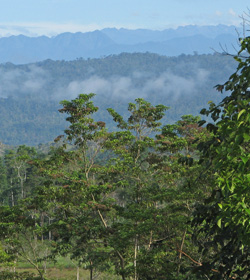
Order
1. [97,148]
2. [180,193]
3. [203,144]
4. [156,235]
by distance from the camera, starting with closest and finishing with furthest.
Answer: [203,144], [180,193], [156,235], [97,148]

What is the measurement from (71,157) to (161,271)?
704 centimetres

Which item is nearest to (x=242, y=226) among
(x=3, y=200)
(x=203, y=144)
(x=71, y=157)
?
(x=203, y=144)

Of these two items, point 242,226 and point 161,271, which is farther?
point 161,271

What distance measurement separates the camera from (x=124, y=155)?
1841 cm

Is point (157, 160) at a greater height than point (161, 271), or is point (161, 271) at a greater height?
point (157, 160)

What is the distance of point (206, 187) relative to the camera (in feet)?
47.0

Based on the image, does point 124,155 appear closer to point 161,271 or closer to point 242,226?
point 161,271

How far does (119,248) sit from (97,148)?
6.02 meters

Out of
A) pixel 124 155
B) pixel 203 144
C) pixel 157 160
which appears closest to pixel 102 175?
pixel 124 155

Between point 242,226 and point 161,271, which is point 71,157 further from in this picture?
point 242,226

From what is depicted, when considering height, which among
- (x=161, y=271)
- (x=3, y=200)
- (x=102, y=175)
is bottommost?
(x=3, y=200)

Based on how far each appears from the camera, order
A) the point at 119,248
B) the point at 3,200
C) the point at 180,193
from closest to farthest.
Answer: the point at 180,193 → the point at 119,248 → the point at 3,200

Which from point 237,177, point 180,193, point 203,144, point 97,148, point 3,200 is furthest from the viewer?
point 3,200

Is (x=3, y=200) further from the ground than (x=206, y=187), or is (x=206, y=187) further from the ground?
(x=206, y=187)
